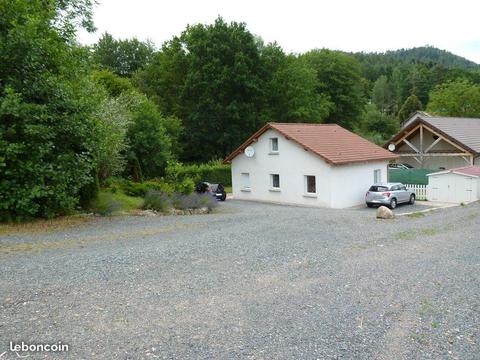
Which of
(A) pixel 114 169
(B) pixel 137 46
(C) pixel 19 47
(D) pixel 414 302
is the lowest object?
(D) pixel 414 302

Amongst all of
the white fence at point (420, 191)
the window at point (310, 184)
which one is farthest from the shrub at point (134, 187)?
the white fence at point (420, 191)

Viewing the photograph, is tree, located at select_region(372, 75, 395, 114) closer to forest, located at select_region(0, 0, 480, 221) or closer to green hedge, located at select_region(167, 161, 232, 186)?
forest, located at select_region(0, 0, 480, 221)

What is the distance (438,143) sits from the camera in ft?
117

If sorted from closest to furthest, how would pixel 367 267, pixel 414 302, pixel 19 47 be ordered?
pixel 414 302 < pixel 367 267 < pixel 19 47

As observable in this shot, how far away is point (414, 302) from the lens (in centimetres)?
671

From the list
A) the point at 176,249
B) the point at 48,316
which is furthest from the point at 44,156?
the point at 48,316

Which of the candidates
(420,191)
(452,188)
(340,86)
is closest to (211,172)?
(420,191)

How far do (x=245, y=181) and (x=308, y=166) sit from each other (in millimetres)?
6132

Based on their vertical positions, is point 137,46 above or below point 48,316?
above

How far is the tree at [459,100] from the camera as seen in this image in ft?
188

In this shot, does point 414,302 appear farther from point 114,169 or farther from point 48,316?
point 114,169

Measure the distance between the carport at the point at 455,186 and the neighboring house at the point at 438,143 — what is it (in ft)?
18.6

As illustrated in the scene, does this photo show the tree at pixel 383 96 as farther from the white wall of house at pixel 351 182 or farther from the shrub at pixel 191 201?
the shrub at pixel 191 201

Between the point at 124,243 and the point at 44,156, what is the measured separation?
415 cm
